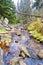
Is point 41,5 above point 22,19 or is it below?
above

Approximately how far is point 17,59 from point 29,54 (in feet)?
2.56

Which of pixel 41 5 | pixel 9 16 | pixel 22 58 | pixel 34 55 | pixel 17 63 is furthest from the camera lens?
pixel 41 5

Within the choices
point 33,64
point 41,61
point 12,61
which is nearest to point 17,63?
point 12,61

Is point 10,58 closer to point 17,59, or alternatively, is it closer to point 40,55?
point 17,59

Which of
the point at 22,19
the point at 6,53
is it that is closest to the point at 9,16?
the point at 22,19

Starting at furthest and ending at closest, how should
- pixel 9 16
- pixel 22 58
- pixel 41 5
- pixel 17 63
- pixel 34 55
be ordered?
pixel 41 5, pixel 9 16, pixel 34 55, pixel 22 58, pixel 17 63

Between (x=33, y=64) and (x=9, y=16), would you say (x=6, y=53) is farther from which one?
(x=9, y=16)

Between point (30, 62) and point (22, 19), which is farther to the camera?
point (22, 19)

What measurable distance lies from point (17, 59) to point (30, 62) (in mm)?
459

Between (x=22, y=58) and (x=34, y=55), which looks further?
(x=34, y=55)

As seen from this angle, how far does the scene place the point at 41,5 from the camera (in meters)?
21.1

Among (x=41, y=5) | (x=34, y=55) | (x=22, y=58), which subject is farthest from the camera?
(x=41, y=5)

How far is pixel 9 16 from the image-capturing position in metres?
16.6

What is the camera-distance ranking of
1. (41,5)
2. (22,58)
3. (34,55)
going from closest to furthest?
(22,58) < (34,55) < (41,5)
